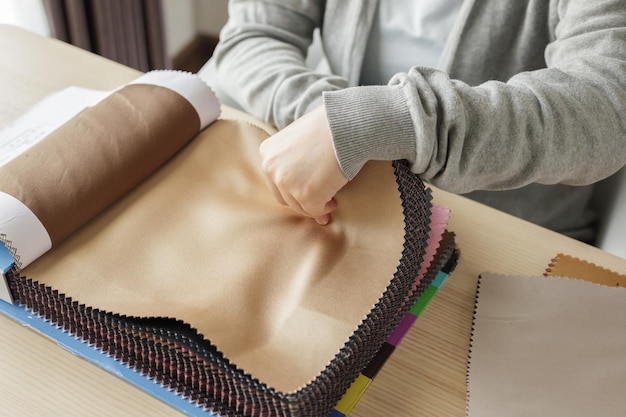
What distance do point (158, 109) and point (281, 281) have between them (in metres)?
0.23

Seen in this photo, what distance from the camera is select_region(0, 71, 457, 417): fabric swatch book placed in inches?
18.0

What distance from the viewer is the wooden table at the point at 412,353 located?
0.47 metres

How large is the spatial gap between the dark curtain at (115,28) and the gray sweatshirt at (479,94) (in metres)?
0.65

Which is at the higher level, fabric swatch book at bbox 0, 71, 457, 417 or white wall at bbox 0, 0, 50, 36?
fabric swatch book at bbox 0, 71, 457, 417

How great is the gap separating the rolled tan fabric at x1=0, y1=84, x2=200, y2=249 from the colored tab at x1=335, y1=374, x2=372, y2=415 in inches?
10.1

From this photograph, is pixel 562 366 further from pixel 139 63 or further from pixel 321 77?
pixel 139 63

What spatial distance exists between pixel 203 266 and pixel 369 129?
0.18 meters

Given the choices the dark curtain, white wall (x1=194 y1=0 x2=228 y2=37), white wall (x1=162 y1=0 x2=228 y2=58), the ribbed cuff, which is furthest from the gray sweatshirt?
white wall (x1=194 y1=0 x2=228 y2=37)

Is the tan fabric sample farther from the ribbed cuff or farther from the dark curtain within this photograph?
the dark curtain

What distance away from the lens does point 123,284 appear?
19.2 inches

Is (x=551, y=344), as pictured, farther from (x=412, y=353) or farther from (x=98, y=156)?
(x=98, y=156)

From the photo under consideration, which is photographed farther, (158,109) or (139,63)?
(139,63)

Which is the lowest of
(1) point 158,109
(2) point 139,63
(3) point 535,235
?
(2) point 139,63

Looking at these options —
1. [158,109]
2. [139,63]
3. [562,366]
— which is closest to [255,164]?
[158,109]
